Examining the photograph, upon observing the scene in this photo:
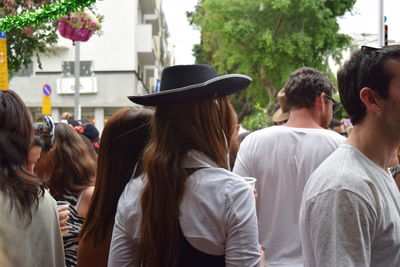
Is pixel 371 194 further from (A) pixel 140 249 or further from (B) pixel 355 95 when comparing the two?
(A) pixel 140 249

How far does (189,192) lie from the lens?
1905mm

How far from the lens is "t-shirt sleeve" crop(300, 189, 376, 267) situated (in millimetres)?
1585

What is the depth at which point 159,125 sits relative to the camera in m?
2.07

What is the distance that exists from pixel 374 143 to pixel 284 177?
146 centimetres

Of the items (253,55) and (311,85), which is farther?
(253,55)

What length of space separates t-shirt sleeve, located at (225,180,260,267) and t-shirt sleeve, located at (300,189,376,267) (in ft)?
1.04

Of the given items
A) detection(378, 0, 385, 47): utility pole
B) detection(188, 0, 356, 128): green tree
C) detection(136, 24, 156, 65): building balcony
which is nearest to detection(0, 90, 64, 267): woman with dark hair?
detection(378, 0, 385, 47): utility pole

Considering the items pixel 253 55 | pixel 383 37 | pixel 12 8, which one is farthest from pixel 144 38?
pixel 12 8

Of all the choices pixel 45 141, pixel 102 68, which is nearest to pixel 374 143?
pixel 45 141

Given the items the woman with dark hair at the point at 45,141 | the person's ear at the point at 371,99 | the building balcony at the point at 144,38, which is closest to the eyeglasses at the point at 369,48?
the person's ear at the point at 371,99

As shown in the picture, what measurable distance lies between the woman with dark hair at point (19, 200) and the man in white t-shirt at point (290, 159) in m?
1.49

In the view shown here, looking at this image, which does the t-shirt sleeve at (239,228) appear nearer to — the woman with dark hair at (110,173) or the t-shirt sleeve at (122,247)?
the t-shirt sleeve at (122,247)

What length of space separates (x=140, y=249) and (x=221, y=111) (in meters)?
0.66

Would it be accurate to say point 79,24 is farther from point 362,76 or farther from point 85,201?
point 362,76
